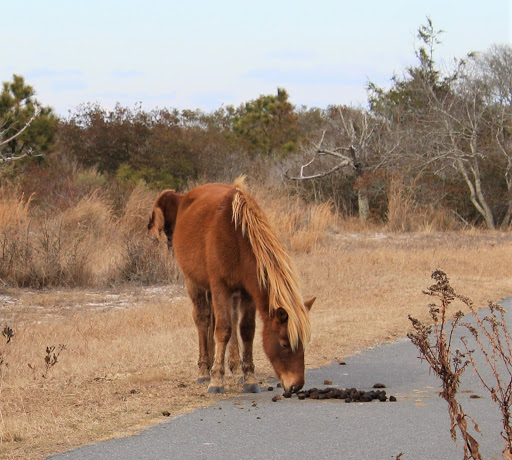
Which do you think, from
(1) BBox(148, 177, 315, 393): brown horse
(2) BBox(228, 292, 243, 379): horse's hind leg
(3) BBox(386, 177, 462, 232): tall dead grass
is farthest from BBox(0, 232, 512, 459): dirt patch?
(3) BBox(386, 177, 462, 232): tall dead grass

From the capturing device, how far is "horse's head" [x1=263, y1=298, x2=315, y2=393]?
6.75 metres

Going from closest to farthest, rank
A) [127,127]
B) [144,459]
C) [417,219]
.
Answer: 1. [144,459]
2. [417,219]
3. [127,127]

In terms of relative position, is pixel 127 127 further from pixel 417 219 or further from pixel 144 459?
A: pixel 144 459

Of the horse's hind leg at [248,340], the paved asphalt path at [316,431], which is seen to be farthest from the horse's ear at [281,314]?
the horse's hind leg at [248,340]

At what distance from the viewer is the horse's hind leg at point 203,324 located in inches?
321

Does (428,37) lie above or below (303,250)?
above

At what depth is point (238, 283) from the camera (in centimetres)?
743

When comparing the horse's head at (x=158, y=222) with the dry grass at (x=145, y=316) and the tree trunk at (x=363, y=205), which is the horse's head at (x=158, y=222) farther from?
the tree trunk at (x=363, y=205)

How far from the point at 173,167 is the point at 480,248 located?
38.9ft

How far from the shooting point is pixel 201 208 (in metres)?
8.12

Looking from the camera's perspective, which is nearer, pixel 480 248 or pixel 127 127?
pixel 480 248

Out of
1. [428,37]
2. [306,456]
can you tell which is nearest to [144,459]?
[306,456]

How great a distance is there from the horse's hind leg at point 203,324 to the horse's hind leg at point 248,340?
0.57 meters

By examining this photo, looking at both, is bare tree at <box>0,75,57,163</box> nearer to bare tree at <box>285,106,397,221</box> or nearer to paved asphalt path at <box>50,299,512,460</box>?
bare tree at <box>285,106,397,221</box>
